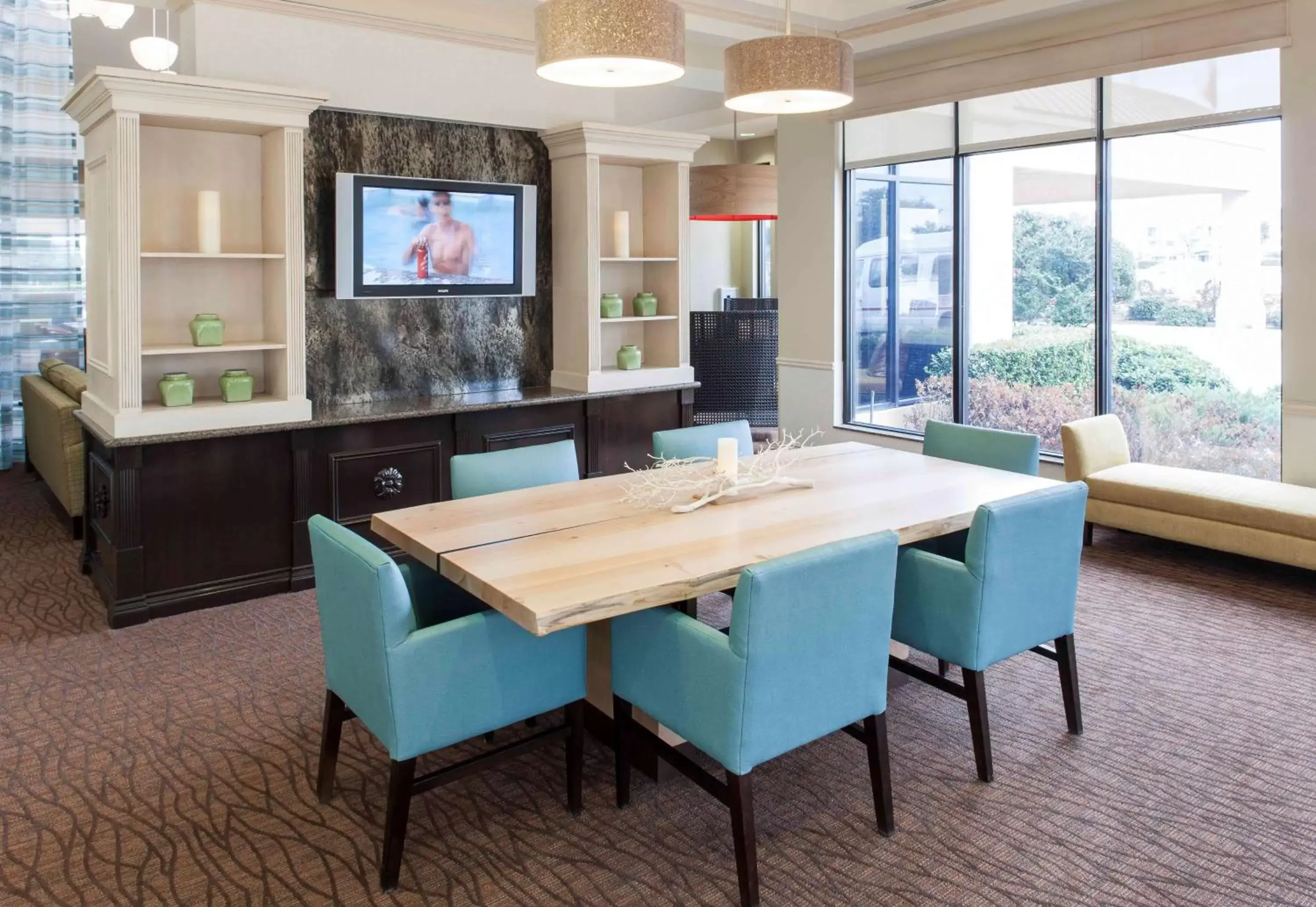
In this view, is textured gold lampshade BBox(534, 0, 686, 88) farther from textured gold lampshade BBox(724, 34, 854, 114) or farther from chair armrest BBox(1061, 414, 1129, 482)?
chair armrest BBox(1061, 414, 1129, 482)

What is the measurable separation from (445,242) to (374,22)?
1.11 meters

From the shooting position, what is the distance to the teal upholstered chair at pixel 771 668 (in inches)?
87.5

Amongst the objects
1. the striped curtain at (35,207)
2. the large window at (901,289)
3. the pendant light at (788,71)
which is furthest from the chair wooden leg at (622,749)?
the striped curtain at (35,207)

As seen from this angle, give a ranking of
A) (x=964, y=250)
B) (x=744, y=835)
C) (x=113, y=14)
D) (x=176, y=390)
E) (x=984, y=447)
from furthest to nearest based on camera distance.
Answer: (x=964, y=250) → (x=113, y=14) → (x=176, y=390) → (x=984, y=447) → (x=744, y=835)

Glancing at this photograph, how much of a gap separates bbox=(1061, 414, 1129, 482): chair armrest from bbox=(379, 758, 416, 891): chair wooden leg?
3.95 meters

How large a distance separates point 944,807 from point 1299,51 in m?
4.04

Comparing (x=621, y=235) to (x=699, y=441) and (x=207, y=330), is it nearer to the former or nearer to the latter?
(x=699, y=441)

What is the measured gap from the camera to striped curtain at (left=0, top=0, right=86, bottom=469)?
7324mm

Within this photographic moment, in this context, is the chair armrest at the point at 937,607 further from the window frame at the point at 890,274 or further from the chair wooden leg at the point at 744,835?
the window frame at the point at 890,274

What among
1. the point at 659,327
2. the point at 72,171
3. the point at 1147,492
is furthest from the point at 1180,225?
the point at 72,171

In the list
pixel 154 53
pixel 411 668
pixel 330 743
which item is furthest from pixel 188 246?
pixel 411 668

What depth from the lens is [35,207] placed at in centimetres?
750

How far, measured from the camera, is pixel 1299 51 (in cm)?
466

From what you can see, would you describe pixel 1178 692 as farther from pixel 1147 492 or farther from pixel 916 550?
pixel 1147 492
